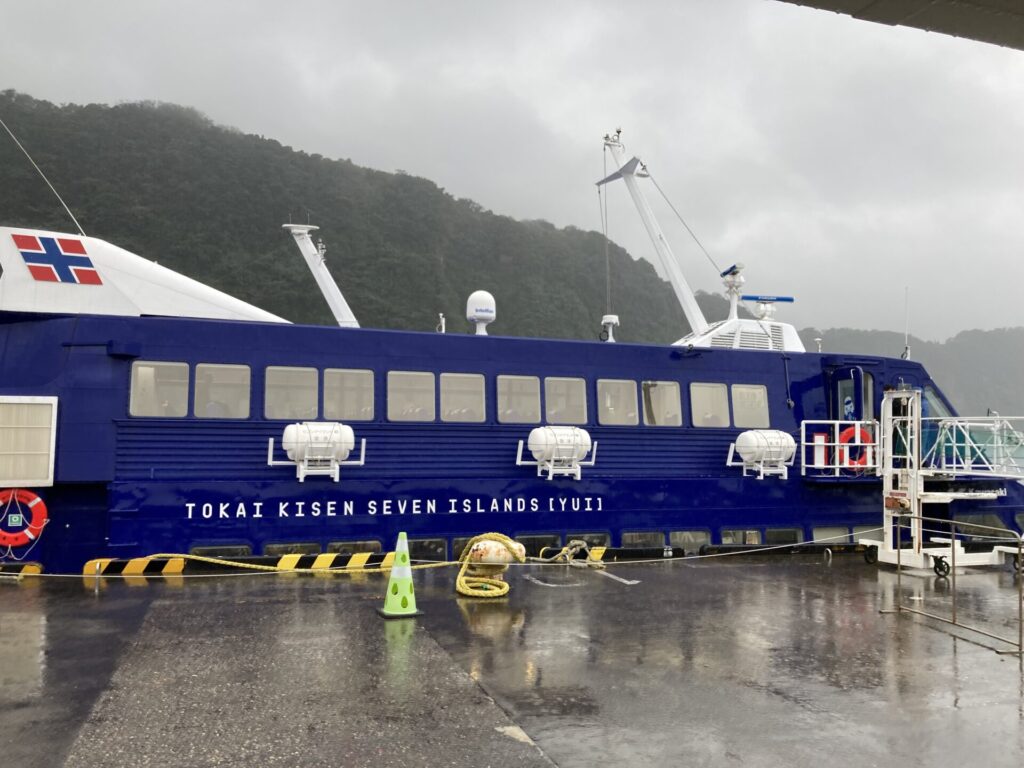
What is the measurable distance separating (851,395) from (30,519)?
15.0 metres

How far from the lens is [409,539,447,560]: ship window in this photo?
42.8ft

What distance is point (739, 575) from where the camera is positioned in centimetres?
1243

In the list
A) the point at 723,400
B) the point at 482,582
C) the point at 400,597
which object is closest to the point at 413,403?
the point at 482,582

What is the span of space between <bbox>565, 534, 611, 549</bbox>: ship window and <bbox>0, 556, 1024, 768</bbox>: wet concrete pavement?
3096 mm

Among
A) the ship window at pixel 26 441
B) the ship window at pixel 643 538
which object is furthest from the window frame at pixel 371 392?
the ship window at pixel 643 538

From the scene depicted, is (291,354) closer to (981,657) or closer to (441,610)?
(441,610)

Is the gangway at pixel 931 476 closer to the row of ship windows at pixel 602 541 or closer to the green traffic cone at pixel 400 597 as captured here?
the row of ship windows at pixel 602 541

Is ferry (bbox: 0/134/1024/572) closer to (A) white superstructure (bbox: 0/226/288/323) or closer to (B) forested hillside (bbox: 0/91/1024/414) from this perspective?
(A) white superstructure (bbox: 0/226/288/323)

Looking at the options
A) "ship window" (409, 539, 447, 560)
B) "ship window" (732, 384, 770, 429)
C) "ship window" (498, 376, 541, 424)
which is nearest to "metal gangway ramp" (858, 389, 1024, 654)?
"ship window" (732, 384, 770, 429)

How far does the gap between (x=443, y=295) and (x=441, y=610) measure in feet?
335

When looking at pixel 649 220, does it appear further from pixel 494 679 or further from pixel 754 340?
pixel 494 679

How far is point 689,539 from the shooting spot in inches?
584

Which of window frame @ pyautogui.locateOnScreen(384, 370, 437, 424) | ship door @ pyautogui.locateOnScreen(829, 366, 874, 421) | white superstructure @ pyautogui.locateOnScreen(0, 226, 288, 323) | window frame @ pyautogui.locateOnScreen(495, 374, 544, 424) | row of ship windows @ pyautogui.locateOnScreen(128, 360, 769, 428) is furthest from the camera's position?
ship door @ pyautogui.locateOnScreen(829, 366, 874, 421)

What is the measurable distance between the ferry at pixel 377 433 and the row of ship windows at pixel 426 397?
32 millimetres
